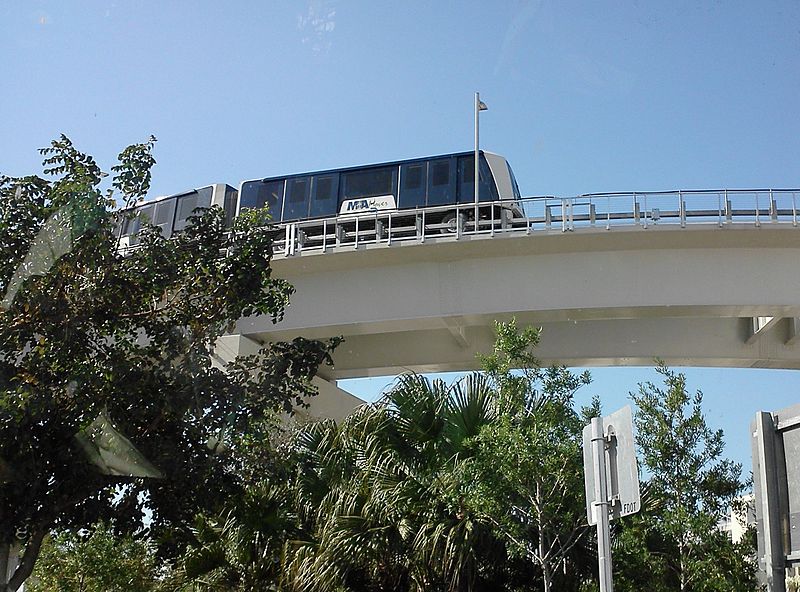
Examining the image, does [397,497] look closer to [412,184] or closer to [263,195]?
[412,184]

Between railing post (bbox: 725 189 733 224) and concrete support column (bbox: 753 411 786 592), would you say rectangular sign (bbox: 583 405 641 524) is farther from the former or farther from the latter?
railing post (bbox: 725 189 733 224)

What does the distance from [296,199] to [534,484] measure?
1786cm

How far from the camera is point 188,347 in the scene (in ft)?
37.4

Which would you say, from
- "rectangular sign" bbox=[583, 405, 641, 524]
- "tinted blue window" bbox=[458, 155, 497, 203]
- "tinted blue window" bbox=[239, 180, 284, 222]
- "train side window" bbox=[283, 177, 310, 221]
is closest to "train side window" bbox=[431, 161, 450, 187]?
"tinted blue window" bbox=[458, 155, 497, 203]

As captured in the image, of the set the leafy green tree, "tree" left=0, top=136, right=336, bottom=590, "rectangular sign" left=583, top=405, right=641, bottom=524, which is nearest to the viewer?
"rectangular sign" left=583, top=405, right=641, bottom=524

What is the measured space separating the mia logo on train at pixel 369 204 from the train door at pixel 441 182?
1312mm

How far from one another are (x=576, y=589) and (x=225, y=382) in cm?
673

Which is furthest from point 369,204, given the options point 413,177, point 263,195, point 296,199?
point 263,195

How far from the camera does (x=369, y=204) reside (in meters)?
29.3

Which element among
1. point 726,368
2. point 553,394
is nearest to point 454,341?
point 726,368

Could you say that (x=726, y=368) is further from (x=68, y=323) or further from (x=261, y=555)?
(x=68, y=323)

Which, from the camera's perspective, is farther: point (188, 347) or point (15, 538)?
point (188, 347)

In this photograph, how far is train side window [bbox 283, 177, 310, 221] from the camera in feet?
99.3

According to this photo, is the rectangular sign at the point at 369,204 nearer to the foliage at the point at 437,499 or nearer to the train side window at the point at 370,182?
the train side window at the point at 370,182
